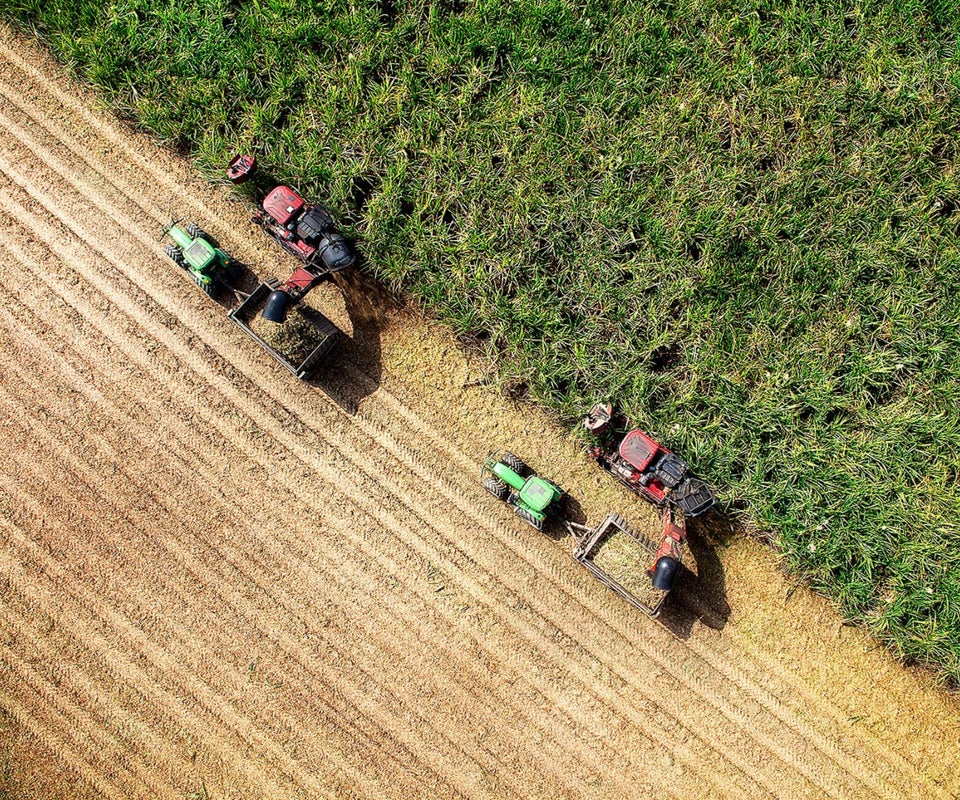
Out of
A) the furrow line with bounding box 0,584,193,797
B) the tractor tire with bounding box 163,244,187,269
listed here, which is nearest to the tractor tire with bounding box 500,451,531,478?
the tractor tire with bounding box 163,244,187,269

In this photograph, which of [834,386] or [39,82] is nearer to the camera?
[834,386]

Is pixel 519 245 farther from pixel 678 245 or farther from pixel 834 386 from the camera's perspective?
pixel 834 386

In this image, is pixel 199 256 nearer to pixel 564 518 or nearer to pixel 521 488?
pixel 521 488

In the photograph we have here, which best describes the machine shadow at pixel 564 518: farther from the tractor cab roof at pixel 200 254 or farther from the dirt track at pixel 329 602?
the tractor cab roof at pixel 200 254

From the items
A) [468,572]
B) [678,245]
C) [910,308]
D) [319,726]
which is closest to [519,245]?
[678,245]

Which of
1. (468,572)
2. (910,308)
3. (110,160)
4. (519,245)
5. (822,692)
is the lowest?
(468,572)

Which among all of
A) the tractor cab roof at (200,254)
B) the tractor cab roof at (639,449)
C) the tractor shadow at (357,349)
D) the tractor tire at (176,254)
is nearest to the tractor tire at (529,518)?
the tractor cab roof at (639,449)
